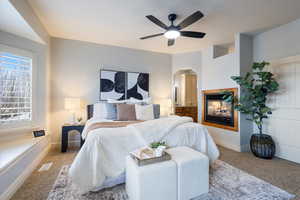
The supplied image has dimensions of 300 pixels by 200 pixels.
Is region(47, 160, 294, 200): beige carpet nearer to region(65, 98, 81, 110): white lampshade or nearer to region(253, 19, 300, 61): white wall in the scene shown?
region(65, 98, 81, 110): white lampshade

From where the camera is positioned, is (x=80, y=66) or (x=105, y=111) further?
(x=80, y=66)

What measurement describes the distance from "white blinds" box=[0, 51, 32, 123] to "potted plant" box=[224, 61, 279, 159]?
4358 millimetres

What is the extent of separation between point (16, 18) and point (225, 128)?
468cm

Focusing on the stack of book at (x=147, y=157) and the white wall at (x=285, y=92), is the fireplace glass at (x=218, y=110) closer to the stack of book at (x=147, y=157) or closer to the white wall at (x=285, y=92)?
the white wall at (x=285, y=92)

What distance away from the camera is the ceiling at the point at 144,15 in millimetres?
2305

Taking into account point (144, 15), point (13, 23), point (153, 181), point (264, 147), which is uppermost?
point (144, 15)

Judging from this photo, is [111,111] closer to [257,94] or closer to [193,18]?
[193,18]

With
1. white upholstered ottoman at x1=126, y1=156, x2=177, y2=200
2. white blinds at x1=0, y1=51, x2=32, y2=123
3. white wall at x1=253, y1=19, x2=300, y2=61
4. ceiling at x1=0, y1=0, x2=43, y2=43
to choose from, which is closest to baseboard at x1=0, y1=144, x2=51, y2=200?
white blinds at x1=0, y1=51, x2=32, y2=123

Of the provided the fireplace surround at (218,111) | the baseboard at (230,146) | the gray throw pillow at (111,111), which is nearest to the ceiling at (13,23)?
the gray throw pillow at (111,111)

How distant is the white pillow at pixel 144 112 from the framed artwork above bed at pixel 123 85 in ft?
3.08

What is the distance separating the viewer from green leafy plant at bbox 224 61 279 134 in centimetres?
291

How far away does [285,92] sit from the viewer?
2939mm

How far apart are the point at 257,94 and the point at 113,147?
306 cm

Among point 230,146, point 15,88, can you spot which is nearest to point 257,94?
point 230,146
